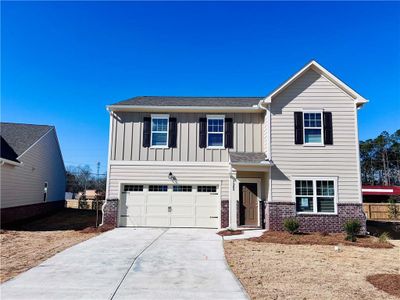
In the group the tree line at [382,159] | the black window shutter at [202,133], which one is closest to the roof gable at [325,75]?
the black window shutter at [202,133]

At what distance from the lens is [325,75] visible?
583 inches

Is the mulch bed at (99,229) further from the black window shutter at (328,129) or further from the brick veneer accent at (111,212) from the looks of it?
the black window shutter at (328,129)

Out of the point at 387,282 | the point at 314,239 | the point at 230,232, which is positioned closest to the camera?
the point at 387,282

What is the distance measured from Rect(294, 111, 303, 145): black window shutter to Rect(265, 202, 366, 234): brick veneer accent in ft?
9.44

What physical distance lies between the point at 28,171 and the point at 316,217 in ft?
52.3

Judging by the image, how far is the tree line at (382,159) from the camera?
179ft

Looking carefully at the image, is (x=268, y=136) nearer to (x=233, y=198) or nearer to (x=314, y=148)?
(x=314, y=148)

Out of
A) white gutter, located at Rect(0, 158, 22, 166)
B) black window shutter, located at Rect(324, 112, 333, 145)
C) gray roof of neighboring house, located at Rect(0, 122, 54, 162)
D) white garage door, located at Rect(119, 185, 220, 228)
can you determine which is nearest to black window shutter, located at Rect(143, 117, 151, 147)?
white garage door, located at Rect(119, 185, 220, 228)

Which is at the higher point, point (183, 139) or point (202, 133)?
point (202, 133)

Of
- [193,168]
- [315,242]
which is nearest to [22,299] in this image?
[315,242]

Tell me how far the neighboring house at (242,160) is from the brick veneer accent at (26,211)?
16.8 ft

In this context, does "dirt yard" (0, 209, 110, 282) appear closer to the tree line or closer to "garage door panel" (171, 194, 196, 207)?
"garage door panel" (171, 194, 196, 207)

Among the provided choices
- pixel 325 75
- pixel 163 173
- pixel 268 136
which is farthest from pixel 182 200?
pixel 325 75

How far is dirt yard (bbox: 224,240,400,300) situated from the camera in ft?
19.8
